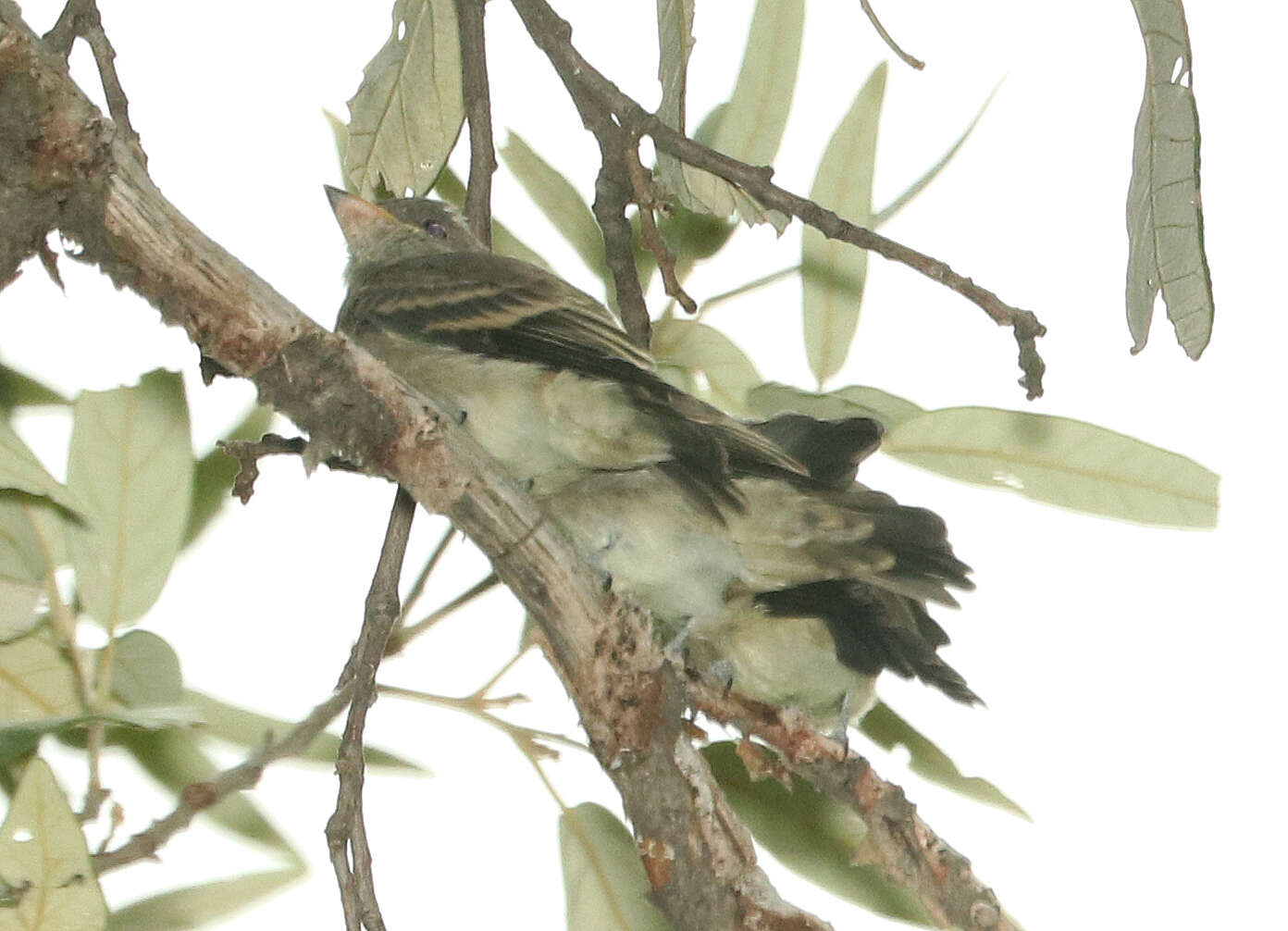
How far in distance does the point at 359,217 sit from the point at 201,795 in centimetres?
86

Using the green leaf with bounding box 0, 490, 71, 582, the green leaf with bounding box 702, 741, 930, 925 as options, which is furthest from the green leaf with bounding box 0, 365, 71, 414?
the green leaf with bounding box 702, 741, 930, 925

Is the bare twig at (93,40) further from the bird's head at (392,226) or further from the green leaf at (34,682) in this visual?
the bird's head at (392,226)

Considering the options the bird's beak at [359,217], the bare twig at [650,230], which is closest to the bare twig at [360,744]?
the bare twig at [650,230]

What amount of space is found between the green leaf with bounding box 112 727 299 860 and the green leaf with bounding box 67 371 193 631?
10 cm

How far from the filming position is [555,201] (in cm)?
139

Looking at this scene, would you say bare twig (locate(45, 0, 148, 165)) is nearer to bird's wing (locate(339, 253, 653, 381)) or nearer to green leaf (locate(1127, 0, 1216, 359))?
bird's wing (locate(339, 253, 653, 381))

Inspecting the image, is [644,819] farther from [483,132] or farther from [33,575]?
[483,132]

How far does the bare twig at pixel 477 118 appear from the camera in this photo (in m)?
1.26

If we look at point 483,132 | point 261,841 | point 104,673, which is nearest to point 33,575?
point 104,673

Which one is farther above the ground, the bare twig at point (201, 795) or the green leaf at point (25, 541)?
the green leaf at point (25, 541)

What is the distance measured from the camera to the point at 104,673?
1036 millimetres

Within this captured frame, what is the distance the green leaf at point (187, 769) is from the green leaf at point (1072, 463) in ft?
1.82

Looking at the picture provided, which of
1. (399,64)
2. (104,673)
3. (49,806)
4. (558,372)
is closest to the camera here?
(49,806)

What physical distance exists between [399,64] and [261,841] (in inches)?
28.2
